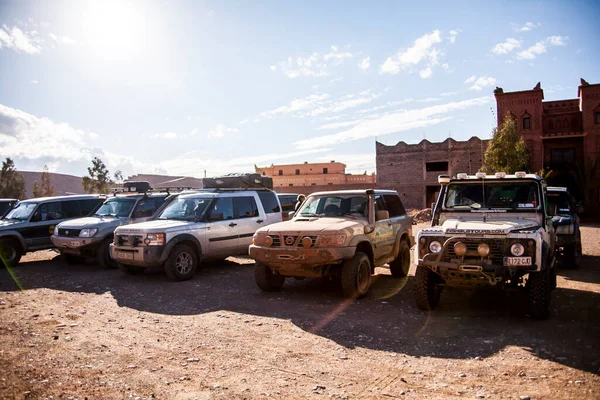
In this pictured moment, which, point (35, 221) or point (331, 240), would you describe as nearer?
point (331, 240)

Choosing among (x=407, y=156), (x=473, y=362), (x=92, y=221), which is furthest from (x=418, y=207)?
(x=473, y=362)

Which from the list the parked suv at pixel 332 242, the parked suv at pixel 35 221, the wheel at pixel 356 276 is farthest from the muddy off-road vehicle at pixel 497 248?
the parked suv at pixel 35 221

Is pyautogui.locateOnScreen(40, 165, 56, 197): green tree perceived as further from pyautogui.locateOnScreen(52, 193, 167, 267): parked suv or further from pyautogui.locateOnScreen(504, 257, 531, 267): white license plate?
pyautogui.locateOnScreen(504, 257, 531, 267): white license plate

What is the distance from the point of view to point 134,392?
Result: 13.0 feet

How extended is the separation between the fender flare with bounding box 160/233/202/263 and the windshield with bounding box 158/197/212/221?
0.63 m

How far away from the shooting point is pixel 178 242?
9289 millimetres

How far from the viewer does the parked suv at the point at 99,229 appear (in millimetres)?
10961

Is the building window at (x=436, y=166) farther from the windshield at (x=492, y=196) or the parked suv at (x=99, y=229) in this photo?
the windshield at (x=492, y=196)

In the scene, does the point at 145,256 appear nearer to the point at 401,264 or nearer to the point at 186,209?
the point at 186,209

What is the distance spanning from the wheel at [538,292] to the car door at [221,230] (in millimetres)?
6517

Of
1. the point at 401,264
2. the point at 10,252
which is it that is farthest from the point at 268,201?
the point at 10,252

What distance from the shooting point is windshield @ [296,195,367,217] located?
812cm

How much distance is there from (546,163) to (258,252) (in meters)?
33.2

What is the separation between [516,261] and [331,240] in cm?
261
